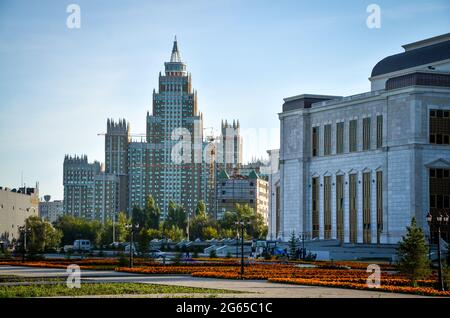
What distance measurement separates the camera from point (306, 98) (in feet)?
323

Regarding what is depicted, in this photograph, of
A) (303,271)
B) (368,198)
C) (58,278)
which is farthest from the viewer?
(368,198)

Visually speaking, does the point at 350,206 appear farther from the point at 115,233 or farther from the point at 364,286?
the point at 115,233

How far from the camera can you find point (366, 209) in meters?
88.8

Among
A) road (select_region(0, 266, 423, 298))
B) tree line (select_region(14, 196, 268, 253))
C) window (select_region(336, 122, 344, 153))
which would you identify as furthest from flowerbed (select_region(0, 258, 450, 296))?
tree line (select_region(14, 196, 268, 253))

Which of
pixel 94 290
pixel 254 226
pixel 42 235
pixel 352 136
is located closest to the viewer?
pixel 94 290

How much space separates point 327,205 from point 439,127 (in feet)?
50.8

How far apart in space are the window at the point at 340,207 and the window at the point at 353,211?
1387mm

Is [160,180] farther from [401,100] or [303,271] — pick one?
[303,271]

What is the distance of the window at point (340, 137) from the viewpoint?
3666 inches

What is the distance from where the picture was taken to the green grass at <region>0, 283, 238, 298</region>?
32.9 meters

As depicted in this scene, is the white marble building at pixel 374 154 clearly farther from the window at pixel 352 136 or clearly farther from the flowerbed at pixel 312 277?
the flowerbed at pixel 312 277

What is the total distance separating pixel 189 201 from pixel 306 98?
339 ft

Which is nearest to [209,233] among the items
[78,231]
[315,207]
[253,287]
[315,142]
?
[78,231]
